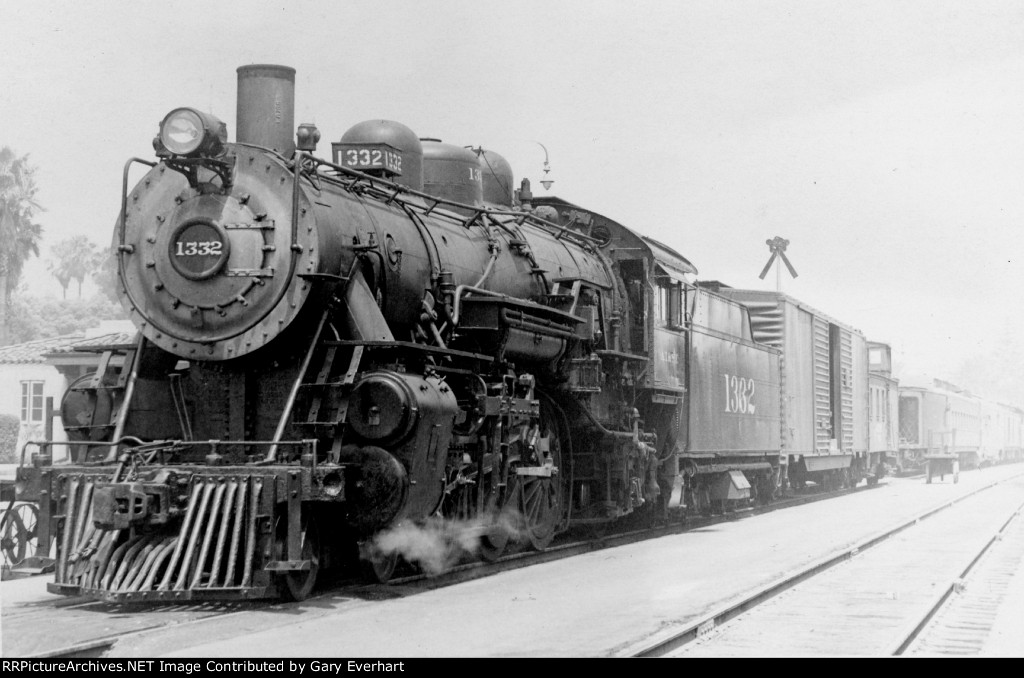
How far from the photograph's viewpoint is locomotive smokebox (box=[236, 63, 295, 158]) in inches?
367

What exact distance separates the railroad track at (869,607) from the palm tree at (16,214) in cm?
1230

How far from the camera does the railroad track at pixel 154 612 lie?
20.7 ft

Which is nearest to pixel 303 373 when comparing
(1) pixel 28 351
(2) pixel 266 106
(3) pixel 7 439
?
(2) pixel 266 106

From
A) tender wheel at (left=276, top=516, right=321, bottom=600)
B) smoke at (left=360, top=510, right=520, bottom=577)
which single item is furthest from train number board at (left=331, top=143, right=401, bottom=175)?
tender wheel at (left=276, top=516, right=321, bottom=600)

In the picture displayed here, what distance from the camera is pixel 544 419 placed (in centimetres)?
1144

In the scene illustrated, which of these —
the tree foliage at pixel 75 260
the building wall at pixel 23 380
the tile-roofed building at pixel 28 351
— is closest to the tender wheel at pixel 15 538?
the building wall at pixel 23 380

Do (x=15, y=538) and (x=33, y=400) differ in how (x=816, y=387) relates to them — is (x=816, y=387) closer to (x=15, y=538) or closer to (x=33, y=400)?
(x=33, y=400)

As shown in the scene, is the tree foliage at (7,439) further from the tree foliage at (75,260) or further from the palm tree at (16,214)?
the tree foliage at (75,260)

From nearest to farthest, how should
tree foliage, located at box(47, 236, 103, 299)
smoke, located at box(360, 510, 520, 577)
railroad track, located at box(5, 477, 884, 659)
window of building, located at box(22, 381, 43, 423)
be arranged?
railroad track, located at box(5, 477, 884, 659) → smoke, located at box(360, 510, 520, 577) → window of building, located at box(22, 381, 43, 423) → tree foliage, located at box(47, 236, 103, 299)

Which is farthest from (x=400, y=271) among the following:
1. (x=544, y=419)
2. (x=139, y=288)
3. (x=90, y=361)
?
(x=90, y=361)

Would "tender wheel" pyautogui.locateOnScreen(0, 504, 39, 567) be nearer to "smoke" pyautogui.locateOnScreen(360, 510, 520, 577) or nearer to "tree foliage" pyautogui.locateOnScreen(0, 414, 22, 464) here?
"smoke" pyautogui.locateOnScreen(360, 510, 520, 577)

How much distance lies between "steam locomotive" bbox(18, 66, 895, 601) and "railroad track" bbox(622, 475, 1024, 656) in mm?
2409
